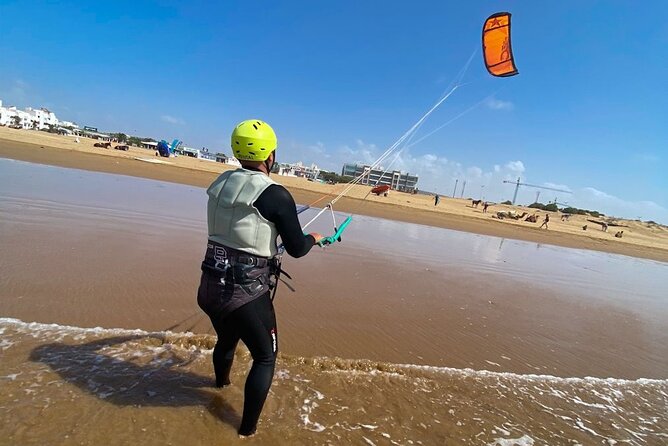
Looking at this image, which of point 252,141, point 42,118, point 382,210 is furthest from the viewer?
point 42,118

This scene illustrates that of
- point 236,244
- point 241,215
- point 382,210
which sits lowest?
Answer: point 382,210

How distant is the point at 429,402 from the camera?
150 inches

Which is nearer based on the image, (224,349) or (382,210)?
(224,349)

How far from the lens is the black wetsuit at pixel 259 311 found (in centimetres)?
267

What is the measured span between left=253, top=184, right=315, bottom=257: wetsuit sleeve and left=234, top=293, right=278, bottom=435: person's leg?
0.48 metres

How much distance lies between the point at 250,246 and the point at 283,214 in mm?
336

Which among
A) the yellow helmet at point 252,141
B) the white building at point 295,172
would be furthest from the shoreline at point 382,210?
the white building at point 295,172

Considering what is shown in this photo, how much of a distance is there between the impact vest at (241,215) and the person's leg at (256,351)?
420mm

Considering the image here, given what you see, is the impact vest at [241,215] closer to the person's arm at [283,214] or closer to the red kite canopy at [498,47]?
the person's arm at [283,214]

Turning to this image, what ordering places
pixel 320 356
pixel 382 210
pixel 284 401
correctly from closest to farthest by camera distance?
1. pixel 284 401
2. pixel 320 356
3. pixel 382 210

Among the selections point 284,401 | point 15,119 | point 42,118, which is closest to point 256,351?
point 284,401

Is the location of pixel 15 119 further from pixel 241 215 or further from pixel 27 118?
pixel 241 215

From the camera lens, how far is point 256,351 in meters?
2.82

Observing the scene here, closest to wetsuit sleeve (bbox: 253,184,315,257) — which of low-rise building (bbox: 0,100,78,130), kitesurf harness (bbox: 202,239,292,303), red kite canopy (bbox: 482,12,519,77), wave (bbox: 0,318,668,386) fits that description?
kitesurf harness (bbox: 202,239,292,303)
